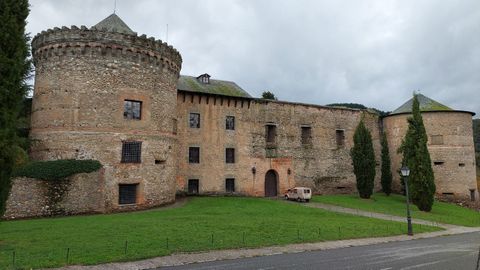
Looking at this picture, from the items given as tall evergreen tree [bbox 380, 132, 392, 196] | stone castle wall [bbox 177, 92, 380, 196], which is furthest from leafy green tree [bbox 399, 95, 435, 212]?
stone castle wall [bbox 177, 92, 380, 196]

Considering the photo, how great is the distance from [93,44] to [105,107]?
12.4 ft

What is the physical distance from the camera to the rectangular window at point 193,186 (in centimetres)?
2809

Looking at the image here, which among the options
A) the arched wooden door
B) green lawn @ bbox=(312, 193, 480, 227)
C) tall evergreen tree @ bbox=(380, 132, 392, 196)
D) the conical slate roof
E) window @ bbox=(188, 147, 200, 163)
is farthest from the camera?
tall evergreen tree @ bbox=(380, 132, 392, 196)

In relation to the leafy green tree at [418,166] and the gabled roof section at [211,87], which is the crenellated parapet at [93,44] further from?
the leafy green tree at [418,166]

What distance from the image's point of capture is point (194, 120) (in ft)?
94.9

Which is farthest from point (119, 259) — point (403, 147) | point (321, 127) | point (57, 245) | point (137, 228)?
point (321, 127)

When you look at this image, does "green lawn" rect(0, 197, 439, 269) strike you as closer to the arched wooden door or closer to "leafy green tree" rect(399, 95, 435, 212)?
"leafy green tree" rect(399, 95, 435, 212)

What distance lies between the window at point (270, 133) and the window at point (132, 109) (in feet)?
42.4

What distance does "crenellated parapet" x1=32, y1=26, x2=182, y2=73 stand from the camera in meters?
21.4

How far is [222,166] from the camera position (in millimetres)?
29469

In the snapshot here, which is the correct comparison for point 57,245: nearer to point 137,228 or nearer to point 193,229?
point 137,228

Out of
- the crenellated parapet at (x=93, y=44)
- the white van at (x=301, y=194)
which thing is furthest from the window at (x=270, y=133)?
the crenellated parapet at (x=93, y=44)

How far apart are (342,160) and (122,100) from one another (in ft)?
72.0

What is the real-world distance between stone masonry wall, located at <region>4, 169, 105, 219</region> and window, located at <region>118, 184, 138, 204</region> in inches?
45.2
